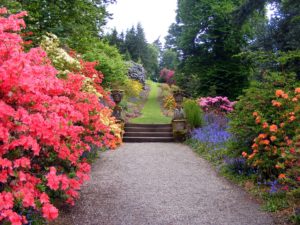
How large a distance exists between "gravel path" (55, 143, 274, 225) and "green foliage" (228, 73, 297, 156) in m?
0.80

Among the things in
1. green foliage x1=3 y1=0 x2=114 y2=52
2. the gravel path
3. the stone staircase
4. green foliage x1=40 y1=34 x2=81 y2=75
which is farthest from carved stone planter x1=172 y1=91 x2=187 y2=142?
green foliage x1=40 y1=34 x2=81 y2=75

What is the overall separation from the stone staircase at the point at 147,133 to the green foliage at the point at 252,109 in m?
5.71

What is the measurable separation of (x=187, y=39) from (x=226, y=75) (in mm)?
3635

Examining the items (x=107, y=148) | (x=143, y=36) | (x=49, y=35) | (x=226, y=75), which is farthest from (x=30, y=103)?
(x=143, y=36)

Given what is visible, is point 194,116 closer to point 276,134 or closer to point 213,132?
point 213,132

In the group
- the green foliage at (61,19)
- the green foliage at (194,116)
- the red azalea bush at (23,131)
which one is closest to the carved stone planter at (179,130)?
the green foliage at (194,116)

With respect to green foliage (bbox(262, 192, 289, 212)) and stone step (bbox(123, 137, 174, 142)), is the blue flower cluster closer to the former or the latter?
stone step (bbox(123, 137, 174, 142))

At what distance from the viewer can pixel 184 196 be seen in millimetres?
5059

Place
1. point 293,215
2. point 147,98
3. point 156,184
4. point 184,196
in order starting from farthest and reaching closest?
point 147,98, point 156,184, point 184,196, point 293,215

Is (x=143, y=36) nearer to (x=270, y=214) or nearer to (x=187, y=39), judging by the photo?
(x=187, y=39)

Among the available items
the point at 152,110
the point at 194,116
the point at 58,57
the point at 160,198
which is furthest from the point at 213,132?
the point at 152,110

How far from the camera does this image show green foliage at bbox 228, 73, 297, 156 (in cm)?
582

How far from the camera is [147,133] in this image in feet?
40.5

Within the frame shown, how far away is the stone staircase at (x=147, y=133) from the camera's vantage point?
38.7 ft
